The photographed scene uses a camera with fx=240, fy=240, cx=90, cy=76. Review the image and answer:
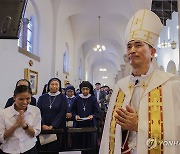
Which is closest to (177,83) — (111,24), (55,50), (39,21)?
(39,21)

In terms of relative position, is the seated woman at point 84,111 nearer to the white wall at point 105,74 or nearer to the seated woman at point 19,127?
the seated woman at point 19,127

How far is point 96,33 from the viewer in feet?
56.7

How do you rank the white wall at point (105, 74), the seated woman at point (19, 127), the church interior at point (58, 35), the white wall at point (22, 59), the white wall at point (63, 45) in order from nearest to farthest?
1. the seated woman at point (19, 127)
2. the white wall at point (22, 59)
3. the church interior at point (58, 35)
4. the white wall at point (63, 45)
5. the white wall at point (105, 74)

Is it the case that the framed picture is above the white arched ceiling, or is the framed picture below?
below

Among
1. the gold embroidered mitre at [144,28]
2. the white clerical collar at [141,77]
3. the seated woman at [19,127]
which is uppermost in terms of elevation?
the gold embroidered mitre at [144,28]

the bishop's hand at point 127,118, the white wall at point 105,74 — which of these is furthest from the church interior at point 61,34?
the white wall at point 105,74

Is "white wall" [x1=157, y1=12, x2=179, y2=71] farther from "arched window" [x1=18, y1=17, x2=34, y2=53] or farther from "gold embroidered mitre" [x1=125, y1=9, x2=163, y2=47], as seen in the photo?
"gold embroidered mitre" [x1=125, y1=9, x2=163, y2=47]

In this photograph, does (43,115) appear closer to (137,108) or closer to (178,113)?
(137,108)

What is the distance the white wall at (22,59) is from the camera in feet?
19.8

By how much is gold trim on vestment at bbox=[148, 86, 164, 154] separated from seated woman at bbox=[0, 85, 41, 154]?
4.88 ft

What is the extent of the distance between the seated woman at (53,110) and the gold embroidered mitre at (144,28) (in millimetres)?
2390

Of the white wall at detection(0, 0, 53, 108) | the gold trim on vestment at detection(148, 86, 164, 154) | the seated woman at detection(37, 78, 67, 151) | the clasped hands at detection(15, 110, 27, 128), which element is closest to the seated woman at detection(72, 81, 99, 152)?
the seated woman at detection(37, 78, 67, 151)

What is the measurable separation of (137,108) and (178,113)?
32 cm

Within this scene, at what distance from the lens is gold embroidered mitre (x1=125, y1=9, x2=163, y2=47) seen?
2.00m
